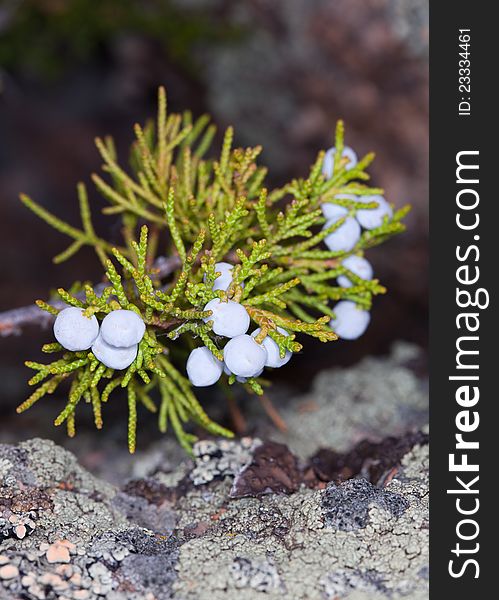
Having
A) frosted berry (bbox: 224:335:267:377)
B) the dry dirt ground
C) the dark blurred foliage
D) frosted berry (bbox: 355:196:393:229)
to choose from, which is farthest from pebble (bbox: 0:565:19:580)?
the dark blurred foliage

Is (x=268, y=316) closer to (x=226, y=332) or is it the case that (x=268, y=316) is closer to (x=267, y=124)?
(x=226, y=332)

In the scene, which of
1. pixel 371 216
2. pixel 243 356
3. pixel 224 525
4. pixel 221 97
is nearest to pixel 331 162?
pixel 371 216

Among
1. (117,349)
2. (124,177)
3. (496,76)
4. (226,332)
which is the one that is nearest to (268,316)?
(226,332)

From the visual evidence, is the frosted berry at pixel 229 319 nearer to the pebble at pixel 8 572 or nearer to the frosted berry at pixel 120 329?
the frosted berry at pixel 120 329

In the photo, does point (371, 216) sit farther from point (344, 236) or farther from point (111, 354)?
point (111, 354)

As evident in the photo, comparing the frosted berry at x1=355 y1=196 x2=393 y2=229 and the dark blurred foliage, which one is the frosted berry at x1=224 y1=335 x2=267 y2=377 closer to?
the frosted berry at x1=355 y1=196 x2=393 y2=229

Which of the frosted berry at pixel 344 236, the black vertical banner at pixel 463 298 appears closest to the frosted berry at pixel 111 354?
the frosted berry at pixel 344 236
